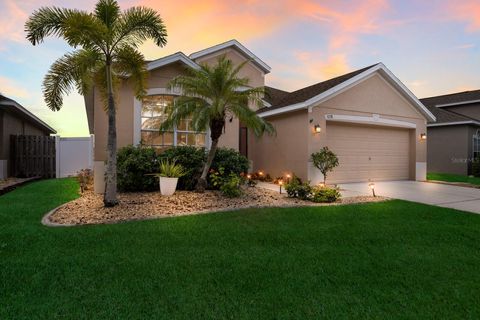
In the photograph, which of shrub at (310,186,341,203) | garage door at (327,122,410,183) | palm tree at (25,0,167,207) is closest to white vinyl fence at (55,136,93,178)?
palm tree at (25,0,167,207)

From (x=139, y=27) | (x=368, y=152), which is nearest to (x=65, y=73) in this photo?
(x=139, y=27)

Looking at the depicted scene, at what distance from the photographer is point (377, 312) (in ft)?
8.51

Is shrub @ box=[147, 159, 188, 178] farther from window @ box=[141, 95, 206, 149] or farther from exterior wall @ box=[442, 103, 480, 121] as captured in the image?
exterior wall @ box=[442, 103, 480, 121]

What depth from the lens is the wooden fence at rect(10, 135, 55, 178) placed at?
44.8 ft

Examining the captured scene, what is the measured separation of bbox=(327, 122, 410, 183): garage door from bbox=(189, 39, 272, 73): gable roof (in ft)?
24.9

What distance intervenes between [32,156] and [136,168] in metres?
9.21

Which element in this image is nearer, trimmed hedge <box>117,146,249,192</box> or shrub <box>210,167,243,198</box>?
shrub <box>210,167,243,198</box>

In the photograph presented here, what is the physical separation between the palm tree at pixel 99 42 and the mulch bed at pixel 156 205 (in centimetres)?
61

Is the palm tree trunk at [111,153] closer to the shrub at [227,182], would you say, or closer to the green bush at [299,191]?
the shrub at [227,182]

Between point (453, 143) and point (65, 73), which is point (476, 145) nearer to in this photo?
point (453, 143)

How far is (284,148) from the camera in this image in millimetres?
12461

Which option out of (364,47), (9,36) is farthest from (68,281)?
(364,47)

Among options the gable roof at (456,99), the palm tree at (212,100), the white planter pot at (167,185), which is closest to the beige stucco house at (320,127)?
the palm tree at (212,100)

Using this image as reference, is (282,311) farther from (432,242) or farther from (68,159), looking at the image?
(68,159)
